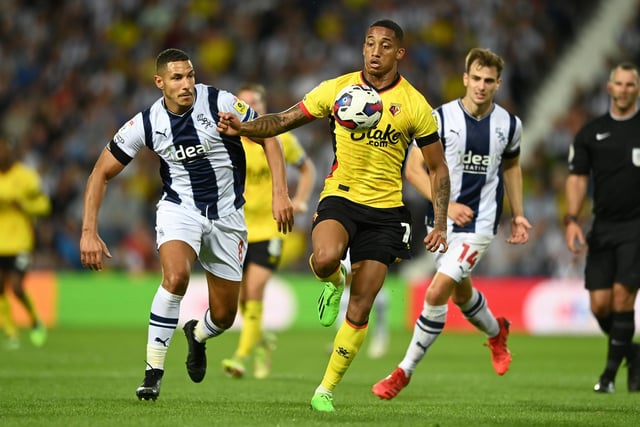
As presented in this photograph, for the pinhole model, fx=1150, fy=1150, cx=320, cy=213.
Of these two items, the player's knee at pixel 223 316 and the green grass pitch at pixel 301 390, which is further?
the player's knee at pixel 223 316

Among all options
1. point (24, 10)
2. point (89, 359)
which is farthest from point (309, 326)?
point (24, 10)

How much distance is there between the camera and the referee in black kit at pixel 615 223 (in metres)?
10.6

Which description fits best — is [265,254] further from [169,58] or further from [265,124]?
[265,124]

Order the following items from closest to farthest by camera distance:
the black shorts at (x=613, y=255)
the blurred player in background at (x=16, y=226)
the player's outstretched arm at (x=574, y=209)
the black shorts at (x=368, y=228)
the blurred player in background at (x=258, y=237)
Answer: the black shorts at (x=368, y=228)
the black shorts at (x=613, y=255)
the player's outstretched arm at (x=574, y=209)
the blurred player in background at (x=258, y=237)
the blurred player in background at (x=16, y=226)

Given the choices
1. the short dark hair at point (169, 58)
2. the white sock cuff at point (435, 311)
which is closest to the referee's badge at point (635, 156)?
the white sock cuff at point (435, 311)

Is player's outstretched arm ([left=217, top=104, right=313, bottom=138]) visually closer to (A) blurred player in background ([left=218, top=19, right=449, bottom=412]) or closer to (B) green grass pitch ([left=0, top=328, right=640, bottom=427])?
(A) blurred player in background ([left=218, top=19, right=449, bottom=412])

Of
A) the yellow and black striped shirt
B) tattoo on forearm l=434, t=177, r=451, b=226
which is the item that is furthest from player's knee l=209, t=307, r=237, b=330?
tattoo on forearm l=434, t=177, r=451, b=226

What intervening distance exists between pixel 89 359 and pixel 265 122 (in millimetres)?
6743

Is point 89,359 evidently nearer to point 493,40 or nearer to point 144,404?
point 144,404

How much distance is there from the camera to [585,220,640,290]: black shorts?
1052 centimetres

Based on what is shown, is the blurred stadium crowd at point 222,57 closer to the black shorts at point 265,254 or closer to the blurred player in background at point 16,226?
the blurred player in background at point 16,226

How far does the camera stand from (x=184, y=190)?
28.5 feet

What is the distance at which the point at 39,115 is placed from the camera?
77.8 feet

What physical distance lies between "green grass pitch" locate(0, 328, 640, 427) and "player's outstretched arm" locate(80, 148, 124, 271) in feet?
3.46
